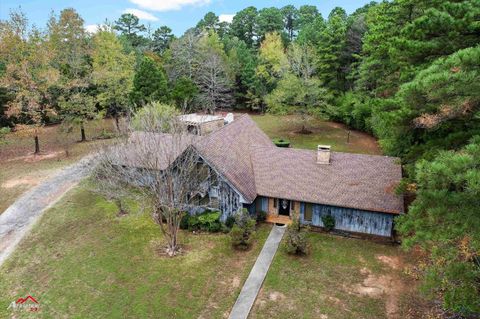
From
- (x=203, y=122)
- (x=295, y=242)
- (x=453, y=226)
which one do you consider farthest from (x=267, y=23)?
(x=453, y=226)

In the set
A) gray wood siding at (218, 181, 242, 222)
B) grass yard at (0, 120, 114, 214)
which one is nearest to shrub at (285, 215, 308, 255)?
gray wood siding at (218, 181, 242, 222)

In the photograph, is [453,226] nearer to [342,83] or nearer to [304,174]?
[304,174]

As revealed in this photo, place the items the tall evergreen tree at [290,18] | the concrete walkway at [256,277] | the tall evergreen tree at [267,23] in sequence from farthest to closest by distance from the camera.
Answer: the tall evergreen tree at [290,18]
the tall evergreen tree at [267,23]
the concrete walkway at [256,277]

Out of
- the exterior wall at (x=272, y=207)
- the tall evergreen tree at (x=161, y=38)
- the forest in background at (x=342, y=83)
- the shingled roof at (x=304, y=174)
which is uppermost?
the tall evergreen tree at (x=161, y=38)

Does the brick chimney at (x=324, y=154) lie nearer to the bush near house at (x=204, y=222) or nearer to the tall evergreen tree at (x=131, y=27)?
the bush near house at (x=204, y=222)

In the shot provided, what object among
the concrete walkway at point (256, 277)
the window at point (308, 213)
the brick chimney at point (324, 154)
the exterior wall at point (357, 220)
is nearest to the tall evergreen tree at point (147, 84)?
the brick chimney at point (324, 154)

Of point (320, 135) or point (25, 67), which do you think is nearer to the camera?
point (25, 67)
